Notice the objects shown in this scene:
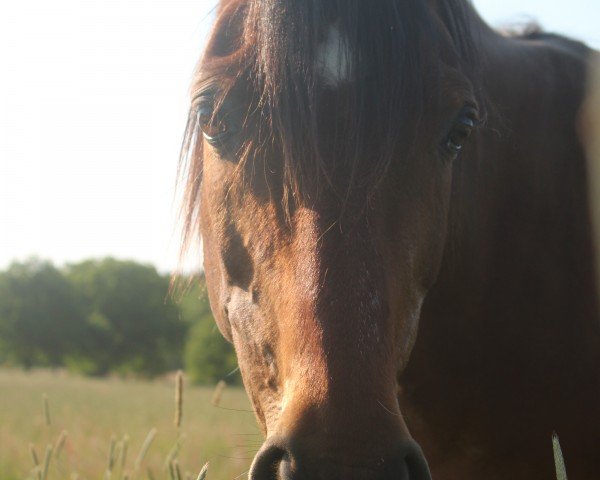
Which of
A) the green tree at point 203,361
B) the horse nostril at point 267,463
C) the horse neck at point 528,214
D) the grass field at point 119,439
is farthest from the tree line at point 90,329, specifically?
the horse nostril at point 267,463

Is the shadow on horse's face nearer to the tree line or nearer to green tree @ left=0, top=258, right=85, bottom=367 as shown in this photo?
the tree line

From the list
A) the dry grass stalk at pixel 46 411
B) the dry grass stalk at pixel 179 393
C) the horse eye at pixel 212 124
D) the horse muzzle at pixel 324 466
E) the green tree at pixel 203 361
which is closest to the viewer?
the horse muzzle at pixel 324 466

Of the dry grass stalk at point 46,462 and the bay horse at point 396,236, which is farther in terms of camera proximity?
the dry grass stalk at point 46,462

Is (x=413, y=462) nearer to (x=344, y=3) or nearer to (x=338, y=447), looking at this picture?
(x=338, y=447)

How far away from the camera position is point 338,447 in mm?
1499

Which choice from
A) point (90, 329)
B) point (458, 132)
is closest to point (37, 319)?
point (90, 329)

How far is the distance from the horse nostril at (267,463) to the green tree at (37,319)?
2982 inches

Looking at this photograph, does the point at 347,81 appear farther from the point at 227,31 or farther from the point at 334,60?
the point at 227,31

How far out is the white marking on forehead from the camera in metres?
2.01

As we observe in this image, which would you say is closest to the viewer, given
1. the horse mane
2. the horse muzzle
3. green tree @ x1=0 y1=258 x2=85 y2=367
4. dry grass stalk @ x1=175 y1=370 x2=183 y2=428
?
the horse muzzle

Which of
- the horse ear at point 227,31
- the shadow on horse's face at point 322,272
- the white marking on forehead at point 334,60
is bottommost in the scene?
the shadow on horse's face at point 322,272

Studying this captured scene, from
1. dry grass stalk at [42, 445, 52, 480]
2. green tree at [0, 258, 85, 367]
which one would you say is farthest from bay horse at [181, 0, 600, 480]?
green tree at [0, 258, 85, 367]

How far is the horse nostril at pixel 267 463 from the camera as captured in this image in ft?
5.27

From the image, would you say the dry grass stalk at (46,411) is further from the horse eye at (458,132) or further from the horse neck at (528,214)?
the horse eye at (458,132)
